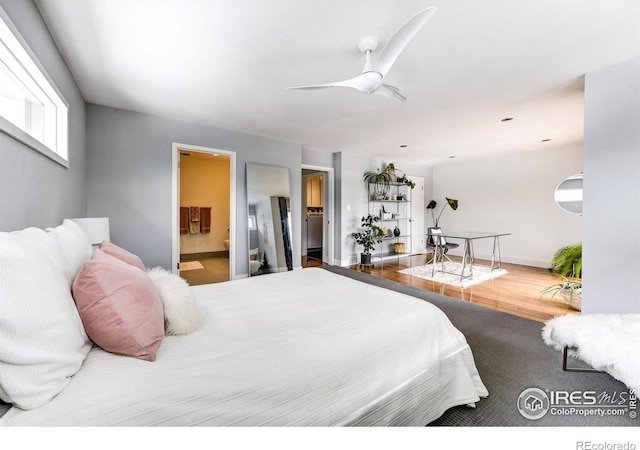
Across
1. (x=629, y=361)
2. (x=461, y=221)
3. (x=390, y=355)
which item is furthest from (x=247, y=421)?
(x=461, y=221)

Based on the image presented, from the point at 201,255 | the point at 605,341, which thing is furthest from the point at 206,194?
the point at 605,341

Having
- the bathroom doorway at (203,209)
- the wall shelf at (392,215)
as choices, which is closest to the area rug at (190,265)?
the bathroom doorway at (203,209)

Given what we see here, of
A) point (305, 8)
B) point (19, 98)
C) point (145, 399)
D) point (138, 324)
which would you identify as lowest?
point (145, 399)

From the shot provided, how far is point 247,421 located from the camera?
0.86 m

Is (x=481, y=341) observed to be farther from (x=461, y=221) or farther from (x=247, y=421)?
(x=461, y=221)

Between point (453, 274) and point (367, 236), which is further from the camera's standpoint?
point (367, 236)

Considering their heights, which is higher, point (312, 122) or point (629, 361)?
point (312, 122)

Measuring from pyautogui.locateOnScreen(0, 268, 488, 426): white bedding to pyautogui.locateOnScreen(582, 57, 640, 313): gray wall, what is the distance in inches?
66.5

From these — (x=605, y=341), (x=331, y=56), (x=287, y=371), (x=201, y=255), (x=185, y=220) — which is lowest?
(x=201, y=255)

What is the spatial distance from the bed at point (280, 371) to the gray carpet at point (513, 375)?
125mm

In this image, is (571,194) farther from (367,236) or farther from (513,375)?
(513,375)

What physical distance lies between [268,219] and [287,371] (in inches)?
134

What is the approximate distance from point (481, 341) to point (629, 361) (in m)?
1.02

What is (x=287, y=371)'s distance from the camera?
3.10ft
